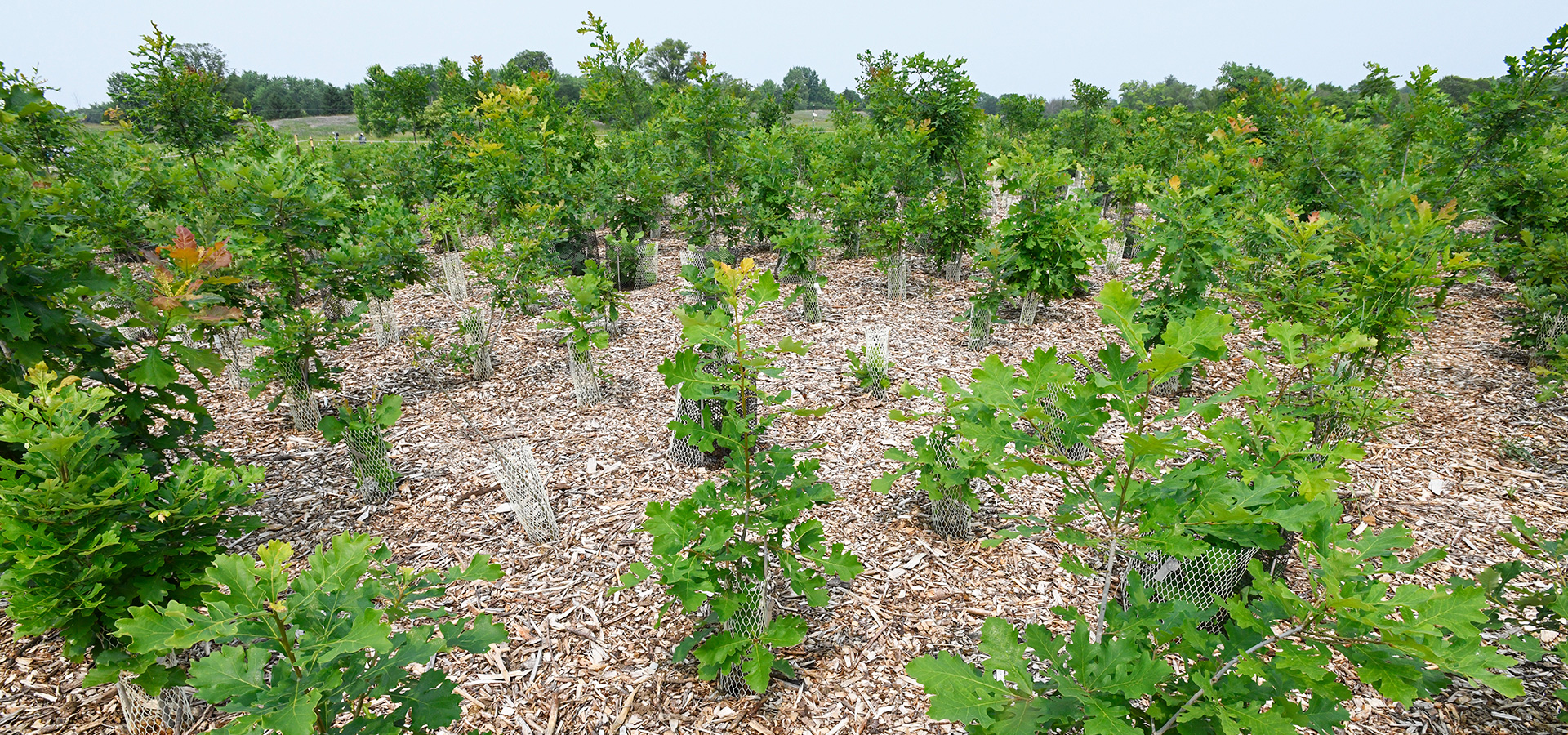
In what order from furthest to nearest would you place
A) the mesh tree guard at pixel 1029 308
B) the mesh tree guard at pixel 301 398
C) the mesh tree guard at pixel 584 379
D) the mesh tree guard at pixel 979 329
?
1. the mesh tree guard at pixel 1029 308
2. the mesh tree guard at pixel 979 329
3. the mesh tree guard at pixel 584 379
4. the mesh tree guard at pixel 301 398

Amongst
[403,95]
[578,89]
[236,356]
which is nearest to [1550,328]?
[236,356]

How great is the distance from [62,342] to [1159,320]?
6.85m

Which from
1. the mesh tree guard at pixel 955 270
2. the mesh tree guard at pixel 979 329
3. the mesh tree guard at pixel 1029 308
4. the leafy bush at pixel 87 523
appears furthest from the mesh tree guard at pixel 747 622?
the mesh tree guard at pixel 955 270

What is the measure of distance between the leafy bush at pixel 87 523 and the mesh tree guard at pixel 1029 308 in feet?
20.6

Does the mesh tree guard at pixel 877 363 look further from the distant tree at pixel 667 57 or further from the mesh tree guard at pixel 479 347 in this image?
the distant tree at pixel 667 57

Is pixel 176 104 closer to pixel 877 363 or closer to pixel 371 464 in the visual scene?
pixel 371 464

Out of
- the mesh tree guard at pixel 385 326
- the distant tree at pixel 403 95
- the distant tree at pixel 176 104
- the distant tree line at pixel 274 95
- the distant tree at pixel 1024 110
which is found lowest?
the mesh tree guard at pixel 385 326

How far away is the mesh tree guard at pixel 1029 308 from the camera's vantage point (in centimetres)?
672

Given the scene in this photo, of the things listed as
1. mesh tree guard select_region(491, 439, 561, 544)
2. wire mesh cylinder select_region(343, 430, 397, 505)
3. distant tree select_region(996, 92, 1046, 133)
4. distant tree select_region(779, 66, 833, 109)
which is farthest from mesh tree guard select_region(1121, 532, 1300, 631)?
distant tree select_region(779, 66, 833, 109)

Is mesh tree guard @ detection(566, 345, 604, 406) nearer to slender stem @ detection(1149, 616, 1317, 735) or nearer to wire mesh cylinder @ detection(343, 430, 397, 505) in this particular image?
wire mesh cylinder @ detection(343, 430, 397, 505)

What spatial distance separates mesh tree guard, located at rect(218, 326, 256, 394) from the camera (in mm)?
5570

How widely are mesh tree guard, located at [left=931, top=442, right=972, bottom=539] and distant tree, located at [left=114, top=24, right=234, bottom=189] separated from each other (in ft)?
25.2

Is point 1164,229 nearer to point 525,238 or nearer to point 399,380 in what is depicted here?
point 525,238

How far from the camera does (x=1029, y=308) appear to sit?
22.3 feet
